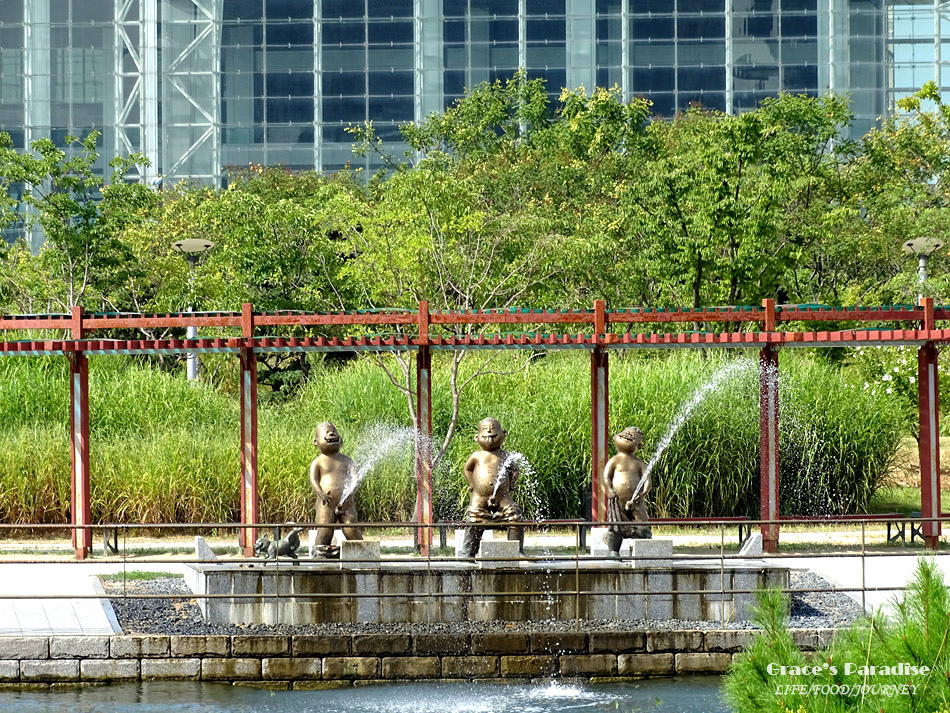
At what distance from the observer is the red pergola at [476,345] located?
57.5 feet

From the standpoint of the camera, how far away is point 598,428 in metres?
17.9

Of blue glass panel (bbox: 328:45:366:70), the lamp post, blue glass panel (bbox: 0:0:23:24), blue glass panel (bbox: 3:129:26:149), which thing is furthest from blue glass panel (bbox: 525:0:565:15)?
the lamp post

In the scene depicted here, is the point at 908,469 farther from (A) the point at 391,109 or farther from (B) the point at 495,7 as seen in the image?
(B) the point at 495,7

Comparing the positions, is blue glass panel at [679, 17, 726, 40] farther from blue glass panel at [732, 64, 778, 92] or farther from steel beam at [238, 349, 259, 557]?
steel beam at [238, 349, 259, 557]

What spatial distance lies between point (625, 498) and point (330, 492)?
303 centimetres

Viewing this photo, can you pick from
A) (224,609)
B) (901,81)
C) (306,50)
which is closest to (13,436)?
(224,609)

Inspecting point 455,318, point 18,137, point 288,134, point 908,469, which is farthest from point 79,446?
point 18,137

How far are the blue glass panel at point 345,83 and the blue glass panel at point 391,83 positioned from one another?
32cm

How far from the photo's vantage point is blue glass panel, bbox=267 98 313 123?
48.4m

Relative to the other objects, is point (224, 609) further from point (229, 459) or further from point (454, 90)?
point (454, 90)

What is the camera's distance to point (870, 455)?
2242 centimetres

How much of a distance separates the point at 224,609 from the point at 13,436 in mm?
9458

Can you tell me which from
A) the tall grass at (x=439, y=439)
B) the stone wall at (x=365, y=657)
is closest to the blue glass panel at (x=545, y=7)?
the tall grass at (x=439, y=439)

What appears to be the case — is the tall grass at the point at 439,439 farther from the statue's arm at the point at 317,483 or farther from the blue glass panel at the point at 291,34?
the blue glass panel at the point at 291,34
